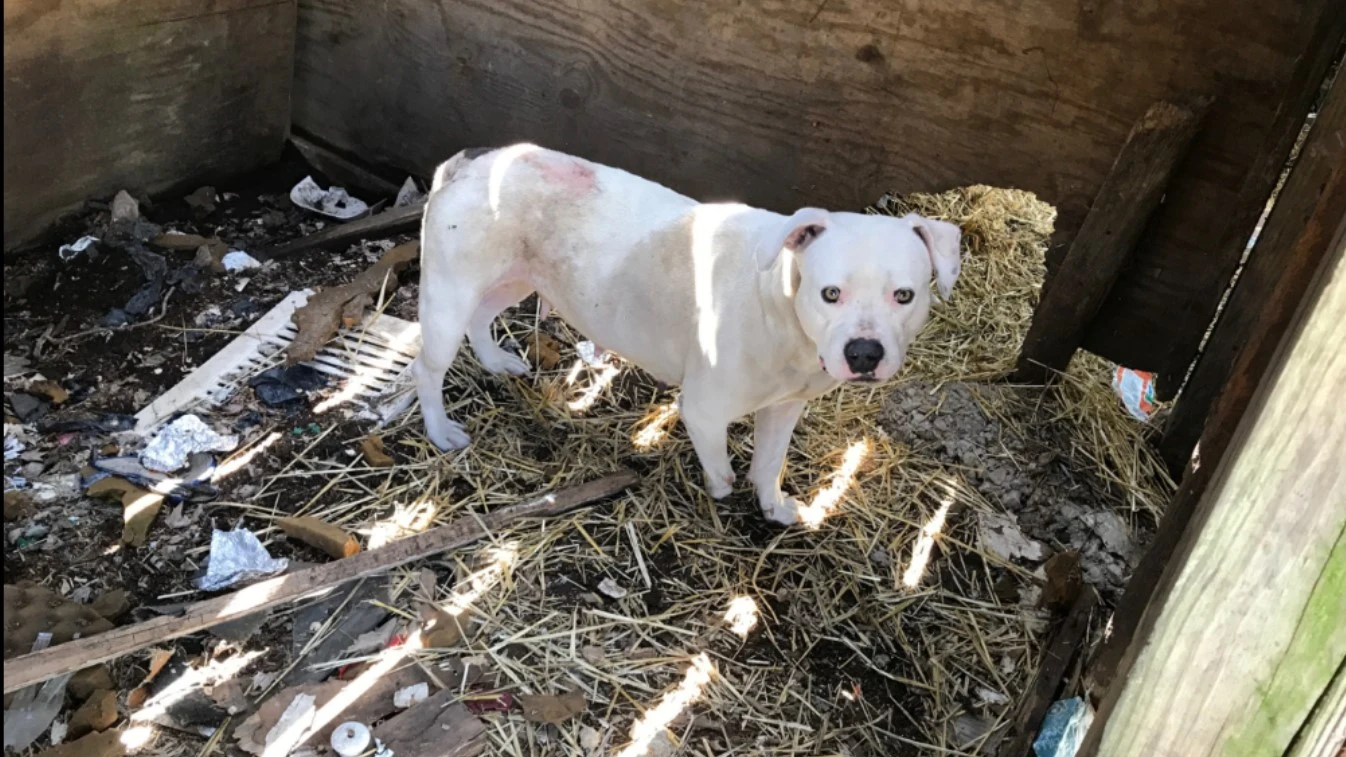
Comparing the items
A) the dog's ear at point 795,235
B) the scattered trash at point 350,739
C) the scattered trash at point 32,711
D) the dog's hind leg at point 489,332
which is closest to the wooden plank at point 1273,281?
the dog's ear at point 795,235

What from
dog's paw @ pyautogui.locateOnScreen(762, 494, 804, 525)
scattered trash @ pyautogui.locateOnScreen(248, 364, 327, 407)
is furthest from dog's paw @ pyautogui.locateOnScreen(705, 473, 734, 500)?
scattered trash @ pyautogui.locateOnScreen(248, 364, 327, 407)

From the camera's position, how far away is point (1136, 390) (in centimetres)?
446

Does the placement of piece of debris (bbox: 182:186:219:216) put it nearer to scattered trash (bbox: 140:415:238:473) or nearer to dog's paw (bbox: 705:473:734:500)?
scattered trash (bbox: 140:415:238:473)

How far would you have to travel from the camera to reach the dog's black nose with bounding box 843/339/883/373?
2.52 metres

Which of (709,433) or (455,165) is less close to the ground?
(455,165)

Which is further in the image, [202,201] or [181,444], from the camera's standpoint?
[202,201]

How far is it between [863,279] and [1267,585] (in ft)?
4.98

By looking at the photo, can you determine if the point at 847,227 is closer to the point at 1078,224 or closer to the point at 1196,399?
the point at 1078,224

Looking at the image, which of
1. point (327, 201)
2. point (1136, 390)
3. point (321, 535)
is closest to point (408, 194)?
point (327, 201)

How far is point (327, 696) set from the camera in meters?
2.85

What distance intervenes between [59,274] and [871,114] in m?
3.72

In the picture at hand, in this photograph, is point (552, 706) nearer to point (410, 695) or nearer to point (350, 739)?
point (410, 695)

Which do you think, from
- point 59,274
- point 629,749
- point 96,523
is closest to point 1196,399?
point 629,749

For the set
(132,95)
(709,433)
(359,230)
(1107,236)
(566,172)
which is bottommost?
(359,230)
